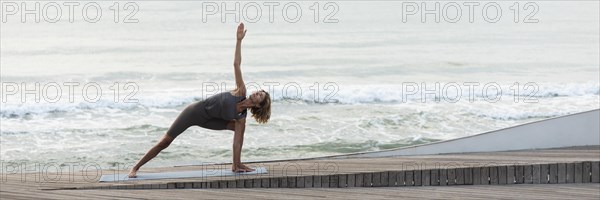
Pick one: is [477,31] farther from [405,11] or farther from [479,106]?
[479,106]

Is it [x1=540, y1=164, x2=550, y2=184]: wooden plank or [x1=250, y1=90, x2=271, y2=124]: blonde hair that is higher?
[x1=250, y1=90, x2=271, y2=124]: blonde hair

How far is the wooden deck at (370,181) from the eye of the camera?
5.04m

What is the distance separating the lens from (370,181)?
5.57 meters

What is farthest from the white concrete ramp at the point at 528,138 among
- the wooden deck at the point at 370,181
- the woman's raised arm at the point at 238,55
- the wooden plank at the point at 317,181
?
the woman's raised arm at the point at 238,55

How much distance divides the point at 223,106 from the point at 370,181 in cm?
85

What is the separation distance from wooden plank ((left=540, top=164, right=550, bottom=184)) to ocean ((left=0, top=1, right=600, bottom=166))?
8.22 metres

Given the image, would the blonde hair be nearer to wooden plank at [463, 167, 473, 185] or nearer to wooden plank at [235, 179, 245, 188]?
wooden plank at [235, 179, 245, 188]

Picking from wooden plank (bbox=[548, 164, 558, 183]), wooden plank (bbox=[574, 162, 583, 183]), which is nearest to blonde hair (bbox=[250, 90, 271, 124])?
wooden plank (bbox=[548, 164, 558, 183])

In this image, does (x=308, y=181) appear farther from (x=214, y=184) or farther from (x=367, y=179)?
(x=214, y=184)

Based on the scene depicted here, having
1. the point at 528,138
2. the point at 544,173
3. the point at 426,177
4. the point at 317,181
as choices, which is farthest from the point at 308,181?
the point at 528,138

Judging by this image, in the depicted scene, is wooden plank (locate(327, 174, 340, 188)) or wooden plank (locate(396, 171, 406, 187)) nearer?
wooden plank (locate(327, 174, 340, 188))

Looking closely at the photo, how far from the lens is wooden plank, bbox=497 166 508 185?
574 cm

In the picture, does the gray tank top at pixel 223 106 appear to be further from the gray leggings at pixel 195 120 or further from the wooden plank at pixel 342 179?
the wooden plank at pixel 342 179

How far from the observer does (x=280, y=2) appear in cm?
2681
